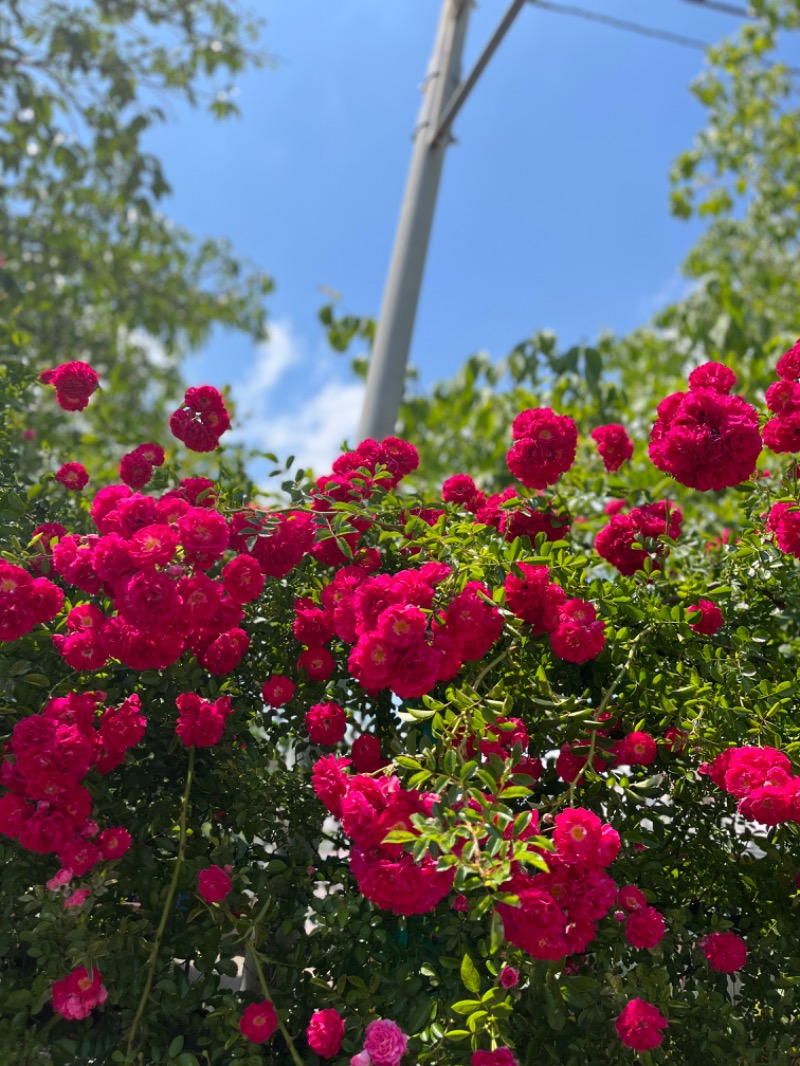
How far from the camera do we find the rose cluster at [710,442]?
1902 mm

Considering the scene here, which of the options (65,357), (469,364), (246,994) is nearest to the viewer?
(246,994)

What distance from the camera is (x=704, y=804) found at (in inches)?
80.0

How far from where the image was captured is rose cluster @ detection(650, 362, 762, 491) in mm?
1902

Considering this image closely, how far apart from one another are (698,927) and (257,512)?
1340 mm

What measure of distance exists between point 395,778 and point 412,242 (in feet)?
8.87

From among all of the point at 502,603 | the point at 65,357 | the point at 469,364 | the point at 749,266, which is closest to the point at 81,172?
the point at 65,357

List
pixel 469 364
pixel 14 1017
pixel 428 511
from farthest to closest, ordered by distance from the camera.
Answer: pixel 469 364 → pixel 428 511 → pixel 14 1017

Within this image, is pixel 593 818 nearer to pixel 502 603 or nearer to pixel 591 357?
pixel 502 603

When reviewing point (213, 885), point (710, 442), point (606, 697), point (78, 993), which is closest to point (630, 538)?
point (710, 442)

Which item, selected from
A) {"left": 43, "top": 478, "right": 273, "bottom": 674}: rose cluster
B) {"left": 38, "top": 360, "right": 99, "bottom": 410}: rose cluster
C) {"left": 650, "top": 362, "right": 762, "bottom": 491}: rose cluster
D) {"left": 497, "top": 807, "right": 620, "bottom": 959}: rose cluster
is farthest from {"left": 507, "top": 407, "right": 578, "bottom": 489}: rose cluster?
{"left": 38, "top": 360, "right": 99, "bottom": 410}: rose cluster

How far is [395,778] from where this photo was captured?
1.61 meters

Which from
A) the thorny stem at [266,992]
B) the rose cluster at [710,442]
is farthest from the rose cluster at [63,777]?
the rose cluster at [710,442]

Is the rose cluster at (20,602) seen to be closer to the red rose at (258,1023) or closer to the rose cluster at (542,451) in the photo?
the red rose at (258,1023)

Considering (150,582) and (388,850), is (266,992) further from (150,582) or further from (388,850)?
(150,582)
